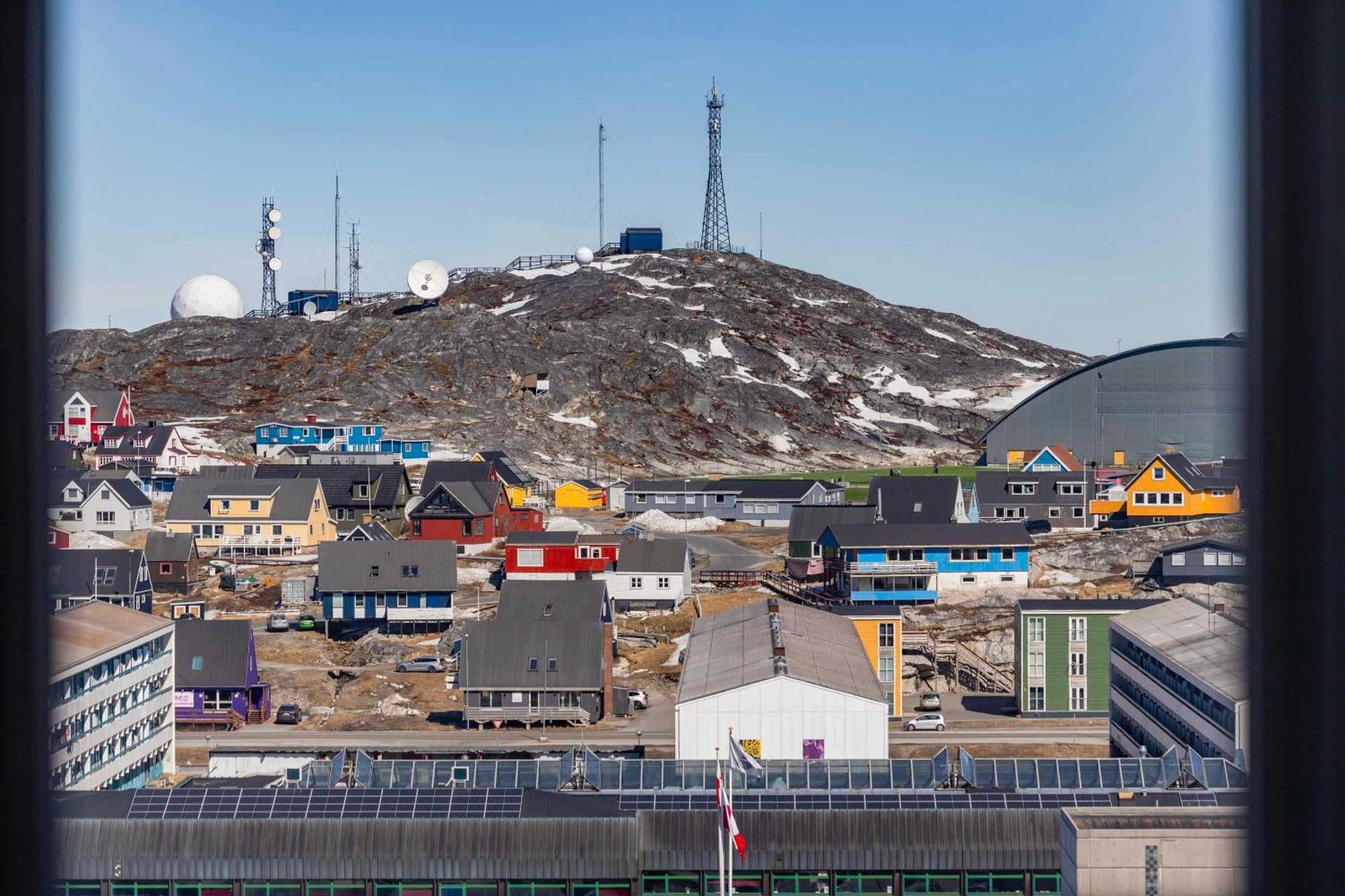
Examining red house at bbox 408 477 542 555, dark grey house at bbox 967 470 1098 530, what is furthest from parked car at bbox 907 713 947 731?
dark grey house at bbox 967 470 1098 530

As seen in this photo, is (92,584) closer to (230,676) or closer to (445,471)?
(230,676)

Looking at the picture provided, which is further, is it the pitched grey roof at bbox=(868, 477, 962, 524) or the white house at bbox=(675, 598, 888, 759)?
the pitched grey roof at bbox=(868, 477, 962, 524)

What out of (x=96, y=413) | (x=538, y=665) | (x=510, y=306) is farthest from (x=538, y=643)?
(x=510, y=306)

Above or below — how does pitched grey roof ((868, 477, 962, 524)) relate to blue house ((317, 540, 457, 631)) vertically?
above

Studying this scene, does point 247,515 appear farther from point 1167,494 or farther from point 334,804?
point 334,804

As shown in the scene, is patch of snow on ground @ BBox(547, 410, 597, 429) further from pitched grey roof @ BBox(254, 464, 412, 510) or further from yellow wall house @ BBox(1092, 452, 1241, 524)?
yellow wall house @ BBox(1092, 452, 1241, 524)

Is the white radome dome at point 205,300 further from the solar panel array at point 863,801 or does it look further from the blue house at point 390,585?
the solar panel array at point 863,801

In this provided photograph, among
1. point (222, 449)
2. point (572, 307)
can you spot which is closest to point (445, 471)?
point (222, 449)
